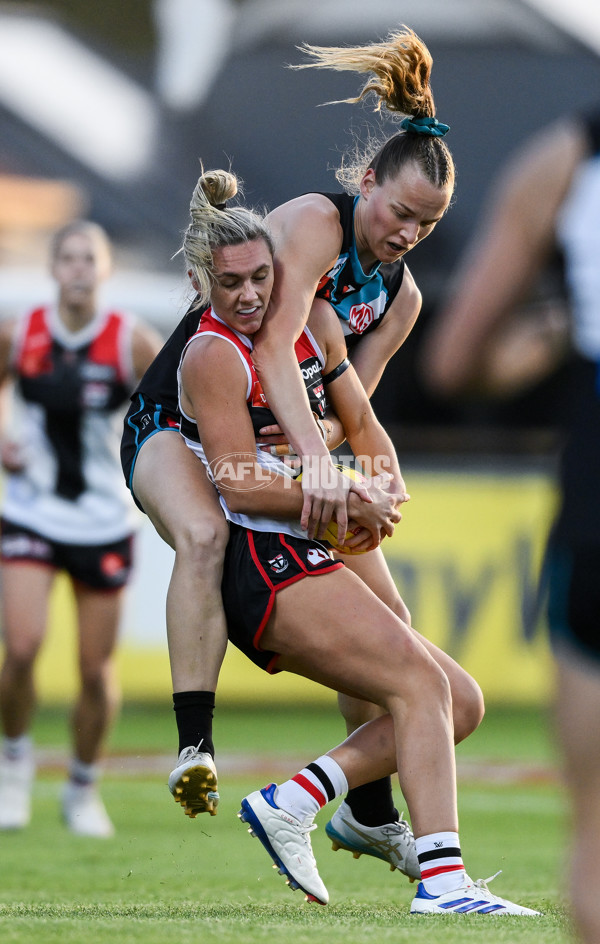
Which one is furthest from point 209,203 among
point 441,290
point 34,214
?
point 34,214

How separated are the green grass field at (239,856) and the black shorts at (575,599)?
2.45 feet

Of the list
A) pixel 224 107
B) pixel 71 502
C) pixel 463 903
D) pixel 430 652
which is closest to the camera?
pixel 463 903

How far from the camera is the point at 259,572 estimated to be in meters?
4.43

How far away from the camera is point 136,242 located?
1722cm

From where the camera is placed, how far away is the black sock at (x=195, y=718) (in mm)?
4516

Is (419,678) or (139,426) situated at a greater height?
(139,426)

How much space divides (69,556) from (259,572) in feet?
10.3

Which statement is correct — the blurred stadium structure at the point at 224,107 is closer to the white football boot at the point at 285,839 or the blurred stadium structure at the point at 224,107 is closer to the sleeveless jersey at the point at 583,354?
the white football boot at the point at 285,839

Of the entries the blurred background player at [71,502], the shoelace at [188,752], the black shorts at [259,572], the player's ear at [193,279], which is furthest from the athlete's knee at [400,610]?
the blurred background player at [71,502]

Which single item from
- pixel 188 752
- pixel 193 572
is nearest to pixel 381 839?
pixel 188 752

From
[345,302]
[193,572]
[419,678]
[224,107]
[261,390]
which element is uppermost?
[224,107]

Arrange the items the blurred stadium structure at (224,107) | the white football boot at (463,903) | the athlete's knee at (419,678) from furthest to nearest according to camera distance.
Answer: the blurred stadium structure at (224,107) < the athlete's knee at (419,678) < the white football boot at (463,903)

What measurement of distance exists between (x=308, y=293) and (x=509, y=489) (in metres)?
7.45

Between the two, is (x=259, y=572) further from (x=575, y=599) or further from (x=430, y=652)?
(x=575, y=599)
